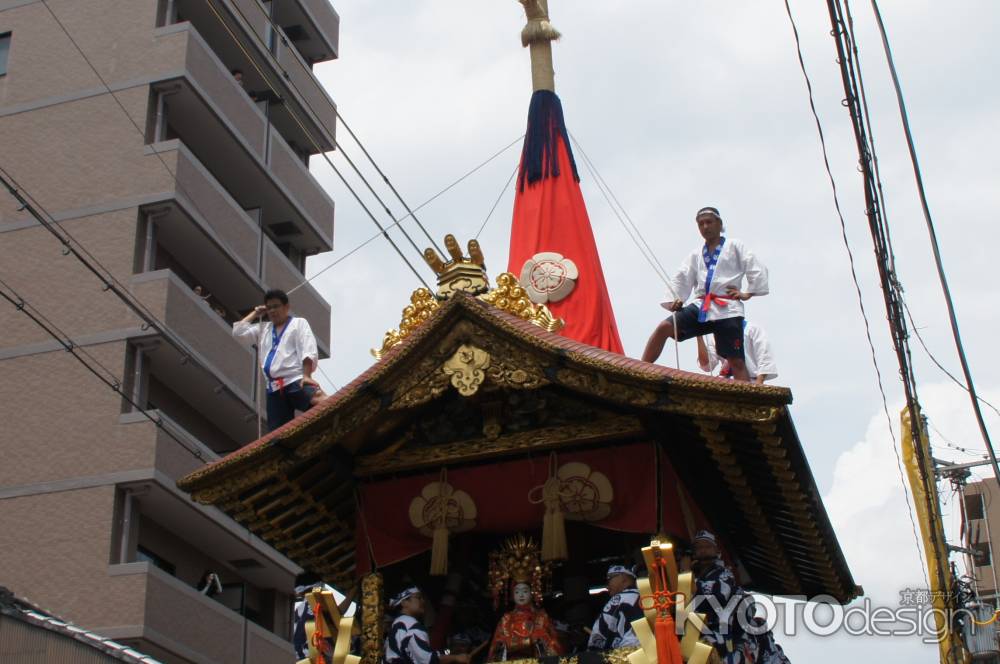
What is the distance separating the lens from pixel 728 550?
11.0m

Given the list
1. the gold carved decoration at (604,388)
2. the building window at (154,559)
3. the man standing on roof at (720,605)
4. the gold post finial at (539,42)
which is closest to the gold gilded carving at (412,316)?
the gold carved decoration at (604,388)

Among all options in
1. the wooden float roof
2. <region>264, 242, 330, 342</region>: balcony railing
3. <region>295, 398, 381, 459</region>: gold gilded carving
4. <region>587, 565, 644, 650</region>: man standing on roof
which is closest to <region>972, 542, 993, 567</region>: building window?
<region>264, 242, 330, 342</region>: balcony railing

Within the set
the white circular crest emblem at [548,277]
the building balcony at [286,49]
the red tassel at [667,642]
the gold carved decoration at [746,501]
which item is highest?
the building balcony at [286,49]

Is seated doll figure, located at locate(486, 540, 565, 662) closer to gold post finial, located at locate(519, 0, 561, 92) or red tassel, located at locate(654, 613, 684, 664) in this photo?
red tassel, located at locate(654, 613, 684, 664)

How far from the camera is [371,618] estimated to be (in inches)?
398

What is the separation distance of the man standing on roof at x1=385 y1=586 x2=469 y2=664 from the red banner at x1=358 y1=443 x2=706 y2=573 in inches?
24.5

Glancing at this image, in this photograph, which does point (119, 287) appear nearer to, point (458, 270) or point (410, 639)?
point (458, 270)

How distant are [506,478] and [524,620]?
1.05 metres

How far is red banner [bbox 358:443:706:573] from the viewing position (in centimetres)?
986

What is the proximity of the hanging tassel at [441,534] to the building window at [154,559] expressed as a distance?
7967 millimetres

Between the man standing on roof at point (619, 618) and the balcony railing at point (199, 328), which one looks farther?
the balcony railing at point (199, 328)

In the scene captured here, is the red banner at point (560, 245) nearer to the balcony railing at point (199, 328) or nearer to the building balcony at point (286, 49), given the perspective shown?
the balcony railing at point (199, 328)

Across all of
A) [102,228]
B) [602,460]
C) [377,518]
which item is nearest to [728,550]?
[602,460]

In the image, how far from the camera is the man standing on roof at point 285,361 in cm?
1130
